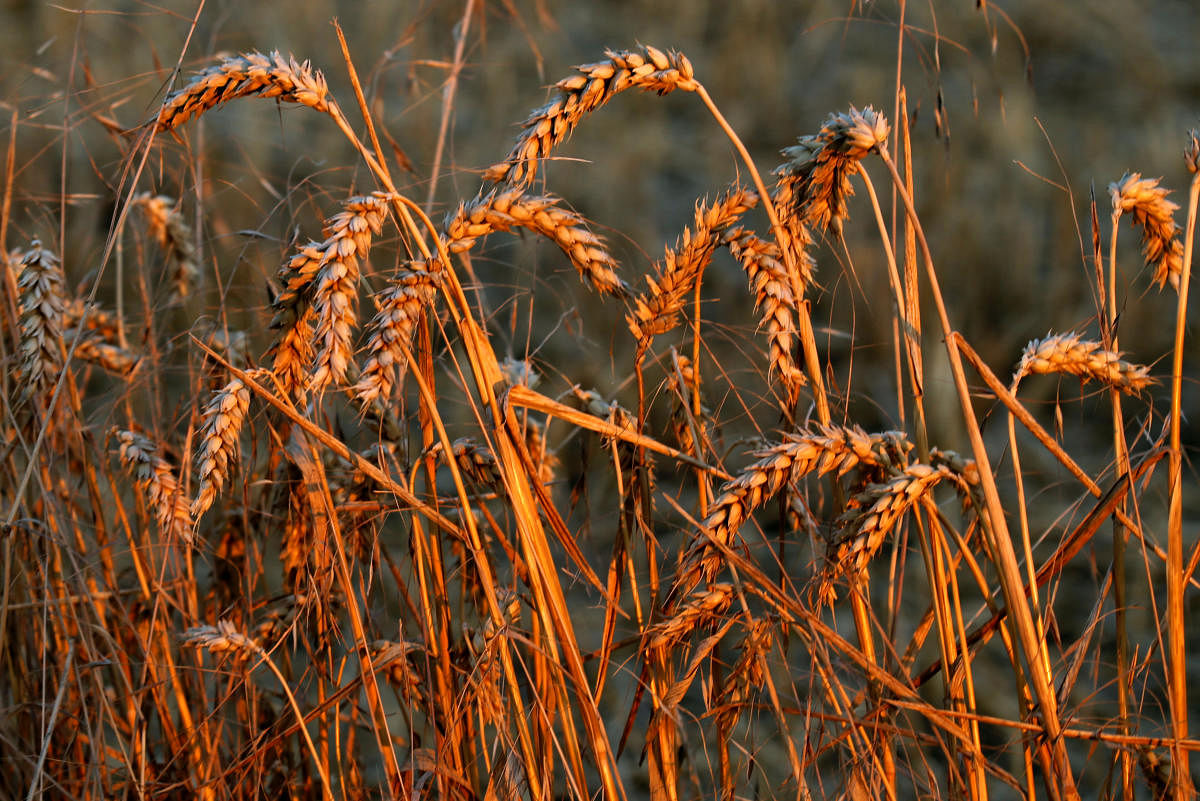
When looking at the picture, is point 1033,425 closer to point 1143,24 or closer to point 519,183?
point 519,183

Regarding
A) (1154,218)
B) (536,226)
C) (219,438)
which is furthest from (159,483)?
(1154,218)

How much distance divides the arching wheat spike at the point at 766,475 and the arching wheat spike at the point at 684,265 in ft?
0.29

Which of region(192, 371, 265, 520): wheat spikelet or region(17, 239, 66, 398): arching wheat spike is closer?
region(192, 371, 265, 520): wheat spikelet

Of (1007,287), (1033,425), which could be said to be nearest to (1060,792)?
(1033,425)

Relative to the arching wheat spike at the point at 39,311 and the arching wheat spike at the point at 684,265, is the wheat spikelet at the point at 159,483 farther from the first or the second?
the arching wheat spike at the point at 684,265

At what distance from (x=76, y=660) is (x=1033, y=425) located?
635 mm

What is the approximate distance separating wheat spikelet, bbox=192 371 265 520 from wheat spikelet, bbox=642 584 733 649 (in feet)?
0.58

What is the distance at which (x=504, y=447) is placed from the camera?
36 cm

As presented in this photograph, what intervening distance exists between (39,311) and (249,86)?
256 mm

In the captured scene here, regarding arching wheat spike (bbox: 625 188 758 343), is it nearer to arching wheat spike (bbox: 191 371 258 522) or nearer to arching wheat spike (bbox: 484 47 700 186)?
arching wheat spike (bbox: 484 47 700 186)

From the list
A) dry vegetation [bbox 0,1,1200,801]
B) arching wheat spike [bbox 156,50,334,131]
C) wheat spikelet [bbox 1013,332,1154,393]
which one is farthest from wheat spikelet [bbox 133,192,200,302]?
wheat spikelet [bbox 1013,332,1154,393]

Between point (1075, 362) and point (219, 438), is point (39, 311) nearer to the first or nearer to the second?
point (219, 438)

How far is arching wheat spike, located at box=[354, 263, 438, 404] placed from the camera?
Result: 0.34 m

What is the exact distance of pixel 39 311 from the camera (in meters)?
0.52
